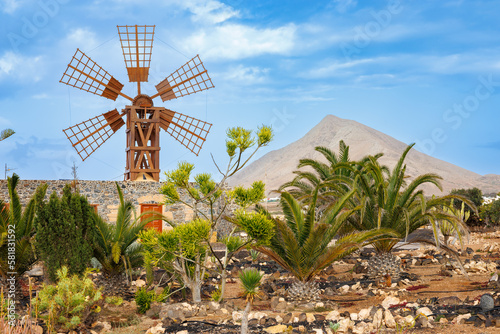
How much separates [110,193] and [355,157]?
6689 cm

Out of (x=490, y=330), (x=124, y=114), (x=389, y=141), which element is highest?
(x=389, y=141)

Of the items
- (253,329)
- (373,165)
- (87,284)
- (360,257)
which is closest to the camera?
(253,329)

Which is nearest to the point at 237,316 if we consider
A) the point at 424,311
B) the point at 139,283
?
the point at 424,311

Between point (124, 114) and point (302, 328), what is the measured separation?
16429mm

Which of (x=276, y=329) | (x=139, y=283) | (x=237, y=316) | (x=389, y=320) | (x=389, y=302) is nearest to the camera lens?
(x=276, y=329)

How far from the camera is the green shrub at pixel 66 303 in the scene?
6992 millimetres

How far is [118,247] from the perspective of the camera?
362 inches

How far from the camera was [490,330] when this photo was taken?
20.7 feet

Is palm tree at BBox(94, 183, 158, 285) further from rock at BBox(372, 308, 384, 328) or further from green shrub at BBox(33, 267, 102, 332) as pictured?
rock at BBox(372, 308, 384, 328)

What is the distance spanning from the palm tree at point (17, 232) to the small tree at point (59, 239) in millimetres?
359

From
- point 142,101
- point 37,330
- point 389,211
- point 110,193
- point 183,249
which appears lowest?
point 37,330

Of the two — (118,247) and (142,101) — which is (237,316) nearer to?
(118,247)

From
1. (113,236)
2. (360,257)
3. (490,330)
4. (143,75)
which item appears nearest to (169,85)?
(143,75)

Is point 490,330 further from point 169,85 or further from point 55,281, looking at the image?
point 169,85
